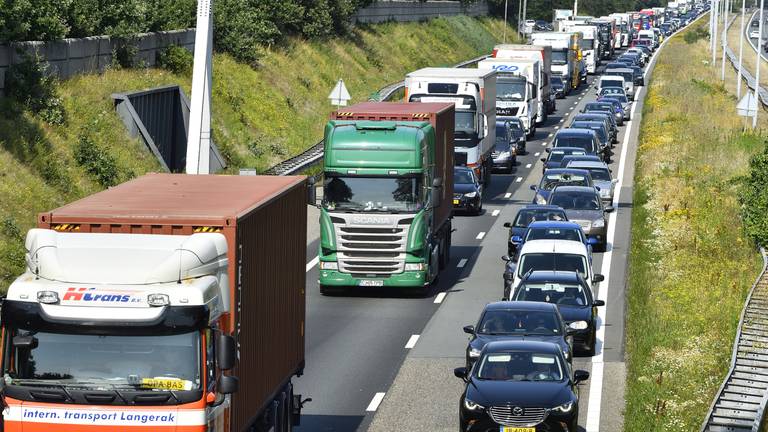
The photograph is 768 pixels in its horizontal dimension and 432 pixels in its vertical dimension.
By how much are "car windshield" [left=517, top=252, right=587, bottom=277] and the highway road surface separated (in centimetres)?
127

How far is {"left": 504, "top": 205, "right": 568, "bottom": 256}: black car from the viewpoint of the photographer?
121 ft

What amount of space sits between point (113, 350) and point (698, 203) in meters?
34.3

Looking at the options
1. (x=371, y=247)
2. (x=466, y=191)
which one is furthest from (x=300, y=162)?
(x=371, y=247)

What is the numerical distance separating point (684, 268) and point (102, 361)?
23.5 meters

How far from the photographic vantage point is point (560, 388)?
20281 millimetres

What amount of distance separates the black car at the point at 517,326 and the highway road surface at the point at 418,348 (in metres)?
0.98

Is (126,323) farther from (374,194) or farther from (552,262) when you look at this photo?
(552,262)

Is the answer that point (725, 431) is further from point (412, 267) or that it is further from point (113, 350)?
point (412, 267)

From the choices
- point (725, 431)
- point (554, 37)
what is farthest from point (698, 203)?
point (554, 37)

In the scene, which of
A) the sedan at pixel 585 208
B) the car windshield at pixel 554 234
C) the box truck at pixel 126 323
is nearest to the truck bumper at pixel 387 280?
the car windshield at pixel 554 234

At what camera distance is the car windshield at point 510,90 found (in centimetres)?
6550

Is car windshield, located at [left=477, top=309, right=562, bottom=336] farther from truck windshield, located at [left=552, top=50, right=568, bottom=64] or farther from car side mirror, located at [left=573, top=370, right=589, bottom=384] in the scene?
truck windshield, located at [left=552, top=50, right=568, bottom=64]

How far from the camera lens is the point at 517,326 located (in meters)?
24.1

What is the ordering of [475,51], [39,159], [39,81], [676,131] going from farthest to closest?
1. [475,51]
2. [676,131]
3. [39,81]
4. [39,159]
